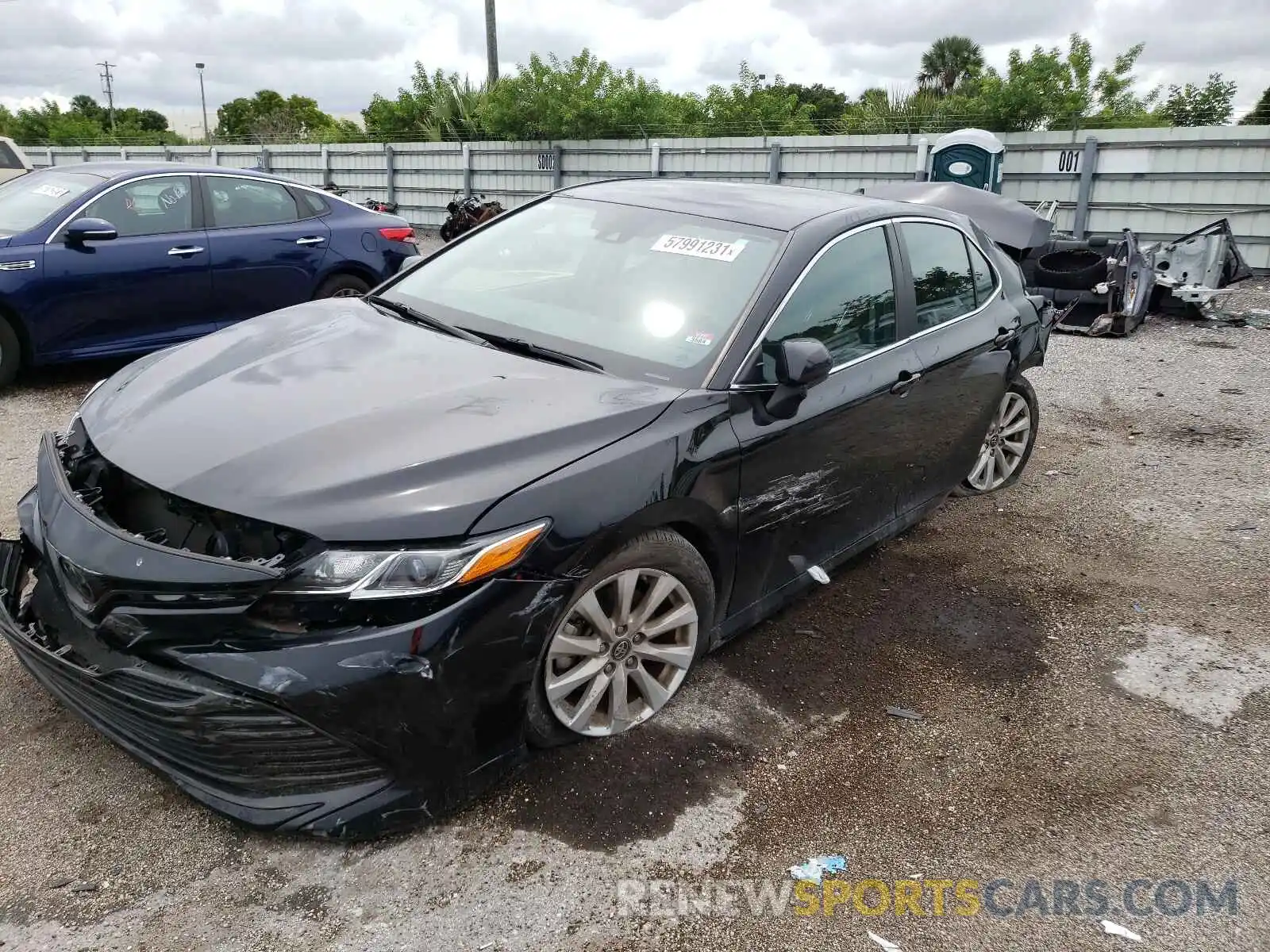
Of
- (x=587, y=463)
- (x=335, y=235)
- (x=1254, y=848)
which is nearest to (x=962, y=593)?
(x=1254, y=848)

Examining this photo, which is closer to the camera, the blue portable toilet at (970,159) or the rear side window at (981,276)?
the rear side window at (981,276)

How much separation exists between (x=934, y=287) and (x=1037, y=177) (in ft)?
36.2

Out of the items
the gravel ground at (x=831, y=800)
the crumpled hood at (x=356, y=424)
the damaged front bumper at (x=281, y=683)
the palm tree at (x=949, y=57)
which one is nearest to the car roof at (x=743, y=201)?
the crumpled hood at (x=356, y=424)

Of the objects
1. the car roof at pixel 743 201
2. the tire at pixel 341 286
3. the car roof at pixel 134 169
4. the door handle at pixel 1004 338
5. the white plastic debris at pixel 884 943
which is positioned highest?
the car roof at pixel 134 169

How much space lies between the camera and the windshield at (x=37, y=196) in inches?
252

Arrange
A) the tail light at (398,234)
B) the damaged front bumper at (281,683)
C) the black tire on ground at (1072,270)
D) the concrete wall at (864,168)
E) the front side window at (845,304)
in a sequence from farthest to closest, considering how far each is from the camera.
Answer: the concrete wall at (864,168) < the black tire on ground at (1072,270) < the tail light at (398,234) < the front side window at (845,304) < the damaged front bumper at (281,683)

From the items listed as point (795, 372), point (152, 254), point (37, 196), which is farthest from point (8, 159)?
point (795, 372)

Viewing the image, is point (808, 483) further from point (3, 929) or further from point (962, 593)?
point (3, 929)

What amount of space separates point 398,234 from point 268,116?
176 feet

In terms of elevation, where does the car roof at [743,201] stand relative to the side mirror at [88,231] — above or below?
above

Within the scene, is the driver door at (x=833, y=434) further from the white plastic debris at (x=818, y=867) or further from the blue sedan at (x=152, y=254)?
the blue sedan at (x=152, y=254)

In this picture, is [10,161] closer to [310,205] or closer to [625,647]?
[310,205]

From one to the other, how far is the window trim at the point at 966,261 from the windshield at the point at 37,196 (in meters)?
5.49

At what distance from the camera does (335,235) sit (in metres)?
7.59
